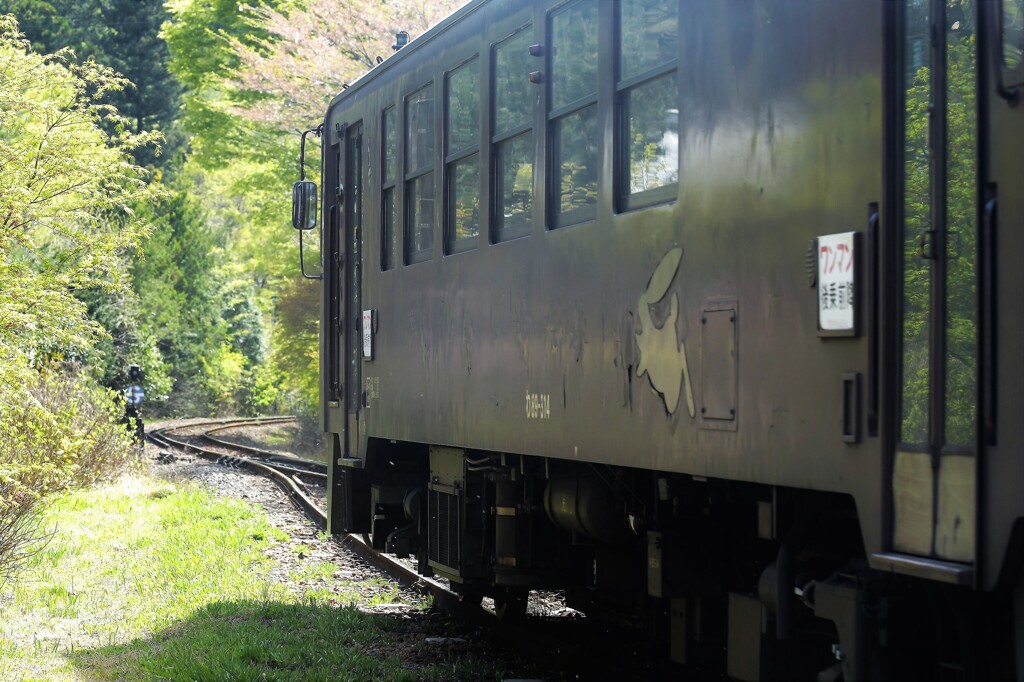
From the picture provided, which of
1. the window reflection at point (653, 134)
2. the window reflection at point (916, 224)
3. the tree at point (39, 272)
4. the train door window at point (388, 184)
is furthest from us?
the tree at point (39, 272)

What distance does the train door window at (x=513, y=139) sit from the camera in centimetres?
597

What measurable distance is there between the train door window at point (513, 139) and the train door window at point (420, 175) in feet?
3.23

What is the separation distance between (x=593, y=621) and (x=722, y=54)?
4.86 metres

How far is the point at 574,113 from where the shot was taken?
5.47m

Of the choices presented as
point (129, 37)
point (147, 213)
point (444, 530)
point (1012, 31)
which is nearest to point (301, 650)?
point (444, 530)

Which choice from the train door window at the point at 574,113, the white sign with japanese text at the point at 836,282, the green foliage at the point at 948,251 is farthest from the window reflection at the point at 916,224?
the train door window at the point at 574,113

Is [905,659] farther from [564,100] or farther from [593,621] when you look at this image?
[593,621]

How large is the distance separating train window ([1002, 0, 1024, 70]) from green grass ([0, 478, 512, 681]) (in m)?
4.78

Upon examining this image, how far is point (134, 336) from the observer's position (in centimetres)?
3297

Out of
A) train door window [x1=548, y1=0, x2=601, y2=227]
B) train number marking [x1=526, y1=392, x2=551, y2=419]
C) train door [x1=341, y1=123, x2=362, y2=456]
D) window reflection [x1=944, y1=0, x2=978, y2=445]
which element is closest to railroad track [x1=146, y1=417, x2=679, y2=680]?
train door [x1=341, y1=123, x2=362, y2=456]

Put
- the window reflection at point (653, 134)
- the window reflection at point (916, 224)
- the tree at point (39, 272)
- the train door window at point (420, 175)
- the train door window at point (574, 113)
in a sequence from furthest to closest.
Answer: the tree at point (39, 272) < the train door window at point (420, 175) < the train door window at point (574, 113) < the window reflection at point (653, 134) < the window reflection at point (916, 224)

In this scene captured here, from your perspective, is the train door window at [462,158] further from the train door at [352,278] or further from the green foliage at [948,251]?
the green foliage at [948,251]

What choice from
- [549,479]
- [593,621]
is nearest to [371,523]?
[593,621]

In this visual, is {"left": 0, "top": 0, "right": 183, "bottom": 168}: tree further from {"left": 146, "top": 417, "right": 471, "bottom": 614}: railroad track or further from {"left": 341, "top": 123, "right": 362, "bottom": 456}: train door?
{"left": 341, "top": 123, "right": 362, "bottom": 456}: train door
